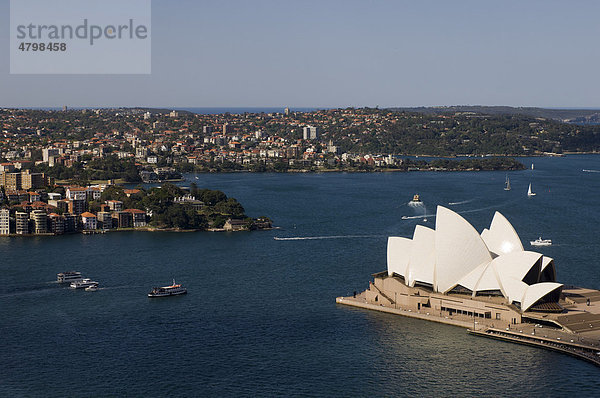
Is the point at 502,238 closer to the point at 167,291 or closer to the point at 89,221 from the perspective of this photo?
the point at 167,291

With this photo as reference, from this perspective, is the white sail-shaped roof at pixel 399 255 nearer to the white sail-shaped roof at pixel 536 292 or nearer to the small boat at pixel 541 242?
the white sail-shaped roof at pixel 536 292

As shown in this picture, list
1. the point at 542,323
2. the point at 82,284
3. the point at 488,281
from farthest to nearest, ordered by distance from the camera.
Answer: the point at 82,284 → the point at 488,281 → the point at 542,323

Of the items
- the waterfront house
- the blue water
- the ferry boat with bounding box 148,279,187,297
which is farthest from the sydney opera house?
the waterfront house

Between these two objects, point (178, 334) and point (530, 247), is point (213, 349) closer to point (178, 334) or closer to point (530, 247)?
point (178, 334)

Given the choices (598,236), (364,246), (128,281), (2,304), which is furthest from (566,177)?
(2,304)

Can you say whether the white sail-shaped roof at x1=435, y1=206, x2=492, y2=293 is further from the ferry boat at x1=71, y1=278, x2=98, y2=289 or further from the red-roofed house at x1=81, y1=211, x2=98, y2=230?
the red-roofed house at x1=81, y1=211, x2=98, y2=230

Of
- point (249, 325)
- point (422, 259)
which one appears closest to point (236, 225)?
point (422, 259)
